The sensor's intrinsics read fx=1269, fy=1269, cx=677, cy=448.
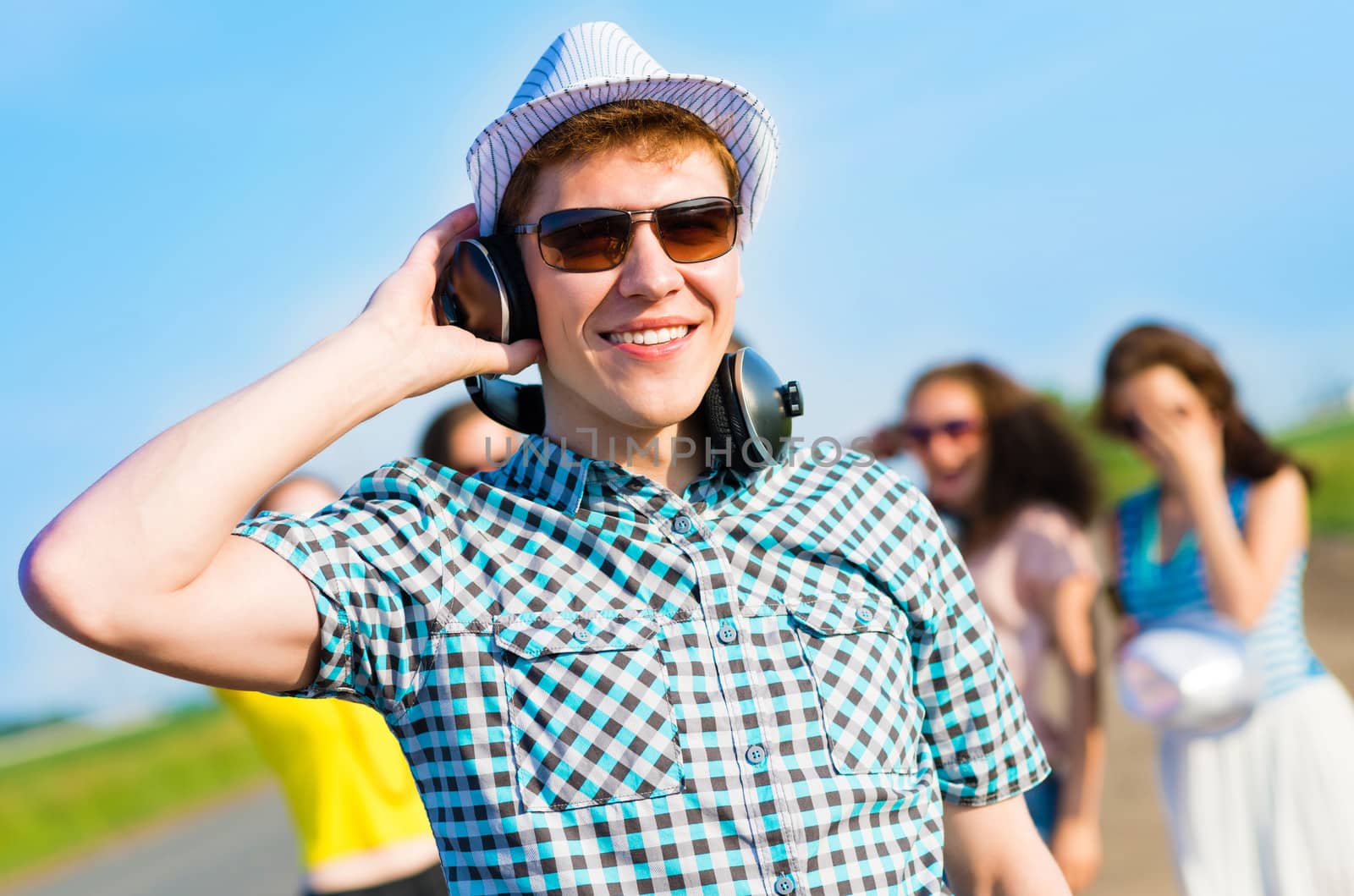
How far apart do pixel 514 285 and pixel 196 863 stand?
1316 cm

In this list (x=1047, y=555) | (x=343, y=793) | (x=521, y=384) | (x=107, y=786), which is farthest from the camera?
(x=107, y=786)

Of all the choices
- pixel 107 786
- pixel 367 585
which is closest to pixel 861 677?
pixel 367 585

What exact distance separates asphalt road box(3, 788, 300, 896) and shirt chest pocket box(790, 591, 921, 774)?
10374 mm

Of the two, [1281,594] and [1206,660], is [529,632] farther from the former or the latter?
[1281,594]

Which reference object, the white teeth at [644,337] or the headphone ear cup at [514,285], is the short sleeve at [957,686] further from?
the headphone ear cup at [514,285]

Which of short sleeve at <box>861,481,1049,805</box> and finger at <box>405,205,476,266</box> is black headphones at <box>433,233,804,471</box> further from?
short sleeve at <box>861,481,1049,805</box>

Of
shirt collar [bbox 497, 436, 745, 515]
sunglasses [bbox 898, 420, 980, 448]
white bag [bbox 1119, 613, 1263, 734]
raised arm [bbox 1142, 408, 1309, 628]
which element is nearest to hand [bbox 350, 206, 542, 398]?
shirt collar [bbox 497, 436, 745, 515]

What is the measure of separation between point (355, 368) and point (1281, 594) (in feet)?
12.9

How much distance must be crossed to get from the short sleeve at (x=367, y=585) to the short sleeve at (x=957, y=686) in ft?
2.54

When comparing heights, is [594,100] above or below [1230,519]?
above

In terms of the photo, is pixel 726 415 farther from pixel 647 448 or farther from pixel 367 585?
pixel 367 585

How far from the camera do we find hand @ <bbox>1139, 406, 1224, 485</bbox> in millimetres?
4793

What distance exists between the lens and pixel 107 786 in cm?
1920

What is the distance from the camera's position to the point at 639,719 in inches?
74.4
